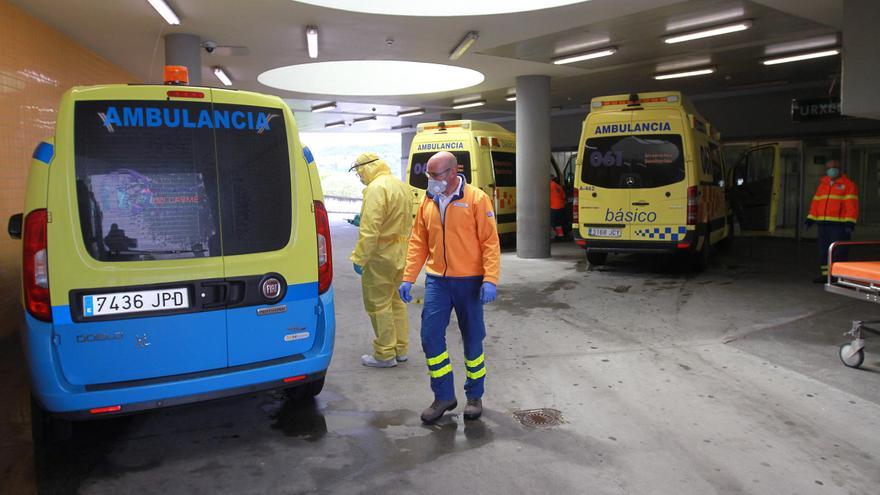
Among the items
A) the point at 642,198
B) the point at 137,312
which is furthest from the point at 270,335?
the point at 642,198

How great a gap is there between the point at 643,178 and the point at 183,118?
24.8ft

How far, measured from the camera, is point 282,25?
27.0 feet

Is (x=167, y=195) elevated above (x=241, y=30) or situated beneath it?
situated beneath

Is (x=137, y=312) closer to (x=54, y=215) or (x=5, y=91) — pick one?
(x=54, y=215)

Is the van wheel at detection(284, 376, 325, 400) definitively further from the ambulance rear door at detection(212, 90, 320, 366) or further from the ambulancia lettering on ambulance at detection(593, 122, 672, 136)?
the ambulancia lettering on ambulance at detection(593, 122, 672, 136)

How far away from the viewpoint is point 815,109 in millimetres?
13508

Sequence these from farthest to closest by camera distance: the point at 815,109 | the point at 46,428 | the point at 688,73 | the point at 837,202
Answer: the point at 815,109
the point at 688,73
the point at 837,202
the point at 46,428

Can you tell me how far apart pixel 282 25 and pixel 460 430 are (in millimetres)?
6389

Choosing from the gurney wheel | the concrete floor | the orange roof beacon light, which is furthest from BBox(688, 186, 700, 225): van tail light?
the orange roof beacon light

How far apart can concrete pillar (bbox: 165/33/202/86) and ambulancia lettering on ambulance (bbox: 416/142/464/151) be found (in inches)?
203

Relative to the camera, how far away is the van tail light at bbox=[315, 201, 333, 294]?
12.1 ft

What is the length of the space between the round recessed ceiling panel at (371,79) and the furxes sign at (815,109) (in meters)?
7.12

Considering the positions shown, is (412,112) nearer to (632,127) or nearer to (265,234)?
(632,127)

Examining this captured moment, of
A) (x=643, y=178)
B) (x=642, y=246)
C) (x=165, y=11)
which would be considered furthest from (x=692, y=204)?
(x=165, y=11)
